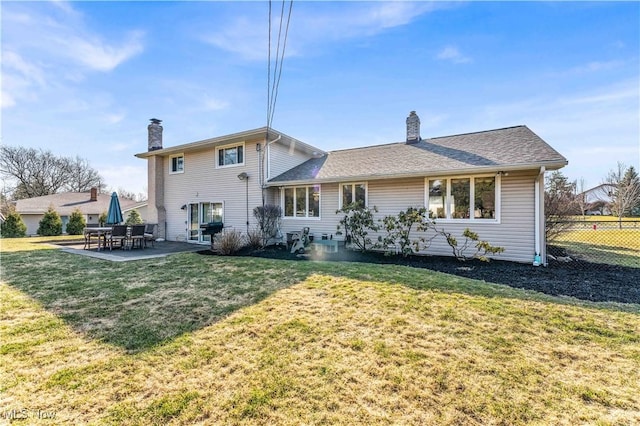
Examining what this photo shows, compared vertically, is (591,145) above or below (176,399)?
above

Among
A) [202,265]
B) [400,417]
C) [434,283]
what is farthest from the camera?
[202,265]

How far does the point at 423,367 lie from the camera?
279 cm

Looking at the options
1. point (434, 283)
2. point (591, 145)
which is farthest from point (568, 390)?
point (591, 145)

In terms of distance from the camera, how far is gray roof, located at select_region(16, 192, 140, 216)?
81.2 ft

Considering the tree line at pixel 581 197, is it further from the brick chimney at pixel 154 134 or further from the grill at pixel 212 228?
the brick chimney at pixel 154 134

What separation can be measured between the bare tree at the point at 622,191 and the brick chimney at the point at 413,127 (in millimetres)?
16960

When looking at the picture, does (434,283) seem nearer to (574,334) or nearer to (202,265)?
(574,334)

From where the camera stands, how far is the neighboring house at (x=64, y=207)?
81.1 ft

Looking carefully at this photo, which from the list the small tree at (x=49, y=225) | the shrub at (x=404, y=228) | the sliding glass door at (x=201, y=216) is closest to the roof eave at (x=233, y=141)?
the sliding glass door at (x=201, y=216)

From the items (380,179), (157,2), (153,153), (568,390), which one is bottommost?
(568,390)

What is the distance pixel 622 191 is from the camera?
67.5 feet

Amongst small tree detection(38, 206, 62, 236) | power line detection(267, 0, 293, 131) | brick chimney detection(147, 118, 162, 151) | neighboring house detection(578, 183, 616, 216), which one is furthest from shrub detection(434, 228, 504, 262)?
neighboring house detection(578, 183, 616, 216)

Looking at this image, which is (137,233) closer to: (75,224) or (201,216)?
(201,216)

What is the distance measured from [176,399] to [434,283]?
4.79 metres
